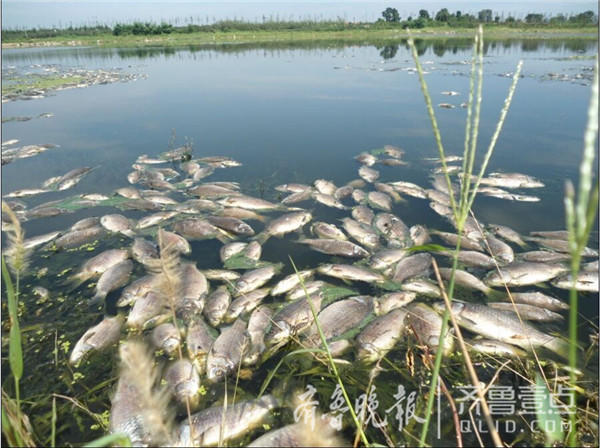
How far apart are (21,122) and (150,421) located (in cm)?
1355

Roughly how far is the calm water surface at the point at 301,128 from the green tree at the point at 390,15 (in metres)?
42.9

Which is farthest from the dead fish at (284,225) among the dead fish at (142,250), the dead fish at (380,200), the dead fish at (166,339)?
the dead fish at (166,339)

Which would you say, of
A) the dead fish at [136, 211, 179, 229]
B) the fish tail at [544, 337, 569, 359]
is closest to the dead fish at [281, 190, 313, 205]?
the dead fish at [136, 211, 179, 229]

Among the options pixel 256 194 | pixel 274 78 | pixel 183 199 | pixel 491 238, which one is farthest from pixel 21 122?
pixel 491 238

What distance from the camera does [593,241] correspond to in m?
5.05

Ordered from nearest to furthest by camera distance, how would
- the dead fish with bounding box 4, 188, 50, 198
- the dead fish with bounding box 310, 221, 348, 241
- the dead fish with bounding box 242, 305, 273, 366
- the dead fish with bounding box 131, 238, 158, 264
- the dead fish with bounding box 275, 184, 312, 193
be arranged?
1. the dead fish with bounding box 242, 305, 273, 366
2. the dead fish with bounding box 131, 238, 158, 264
3. the dead fish with bounding box 310, 221, 348, 241
4. the dead fish with bounding box 4, 188, 50, 198
5. the dead fish with bounding box 275, 184, 312, 193

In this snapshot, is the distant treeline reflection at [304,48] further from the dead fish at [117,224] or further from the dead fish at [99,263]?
the dead fish at [99,263]

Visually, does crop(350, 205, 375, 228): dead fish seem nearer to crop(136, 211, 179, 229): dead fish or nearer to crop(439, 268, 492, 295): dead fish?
crop(439, 268, 492, 295): dead fish

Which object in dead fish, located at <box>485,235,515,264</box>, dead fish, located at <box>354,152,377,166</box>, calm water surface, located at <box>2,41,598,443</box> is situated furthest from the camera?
dead fish, located at <box>354,152,377,166</box>

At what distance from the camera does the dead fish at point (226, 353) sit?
310cm

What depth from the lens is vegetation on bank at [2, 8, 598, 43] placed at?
42.6m

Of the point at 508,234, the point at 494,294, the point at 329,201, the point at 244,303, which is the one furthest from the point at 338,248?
the point at 508,234

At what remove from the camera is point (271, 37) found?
139 feet

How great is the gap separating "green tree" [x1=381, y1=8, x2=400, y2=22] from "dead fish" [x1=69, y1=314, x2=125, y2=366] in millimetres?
64485
